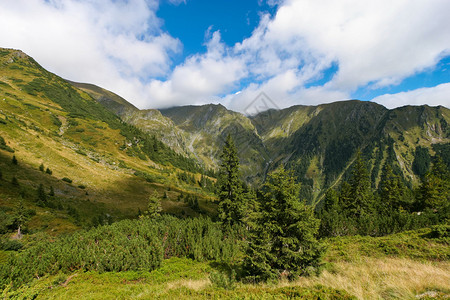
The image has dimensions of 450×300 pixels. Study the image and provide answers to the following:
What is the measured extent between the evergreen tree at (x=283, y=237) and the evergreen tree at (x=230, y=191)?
642 inches

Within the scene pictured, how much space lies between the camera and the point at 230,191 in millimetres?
28609

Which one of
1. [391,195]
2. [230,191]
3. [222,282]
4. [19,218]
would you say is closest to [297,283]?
[222,282]

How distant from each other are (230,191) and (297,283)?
1993 centimetres

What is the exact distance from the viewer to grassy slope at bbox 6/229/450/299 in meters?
6.27

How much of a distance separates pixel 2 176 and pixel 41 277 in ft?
86.6

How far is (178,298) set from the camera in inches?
263

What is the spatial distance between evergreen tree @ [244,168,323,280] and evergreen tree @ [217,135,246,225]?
16.3 metres

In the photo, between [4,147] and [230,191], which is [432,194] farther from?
[4,147]

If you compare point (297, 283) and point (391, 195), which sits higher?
point (297, 283)

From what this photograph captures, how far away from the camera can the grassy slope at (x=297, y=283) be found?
6270mm

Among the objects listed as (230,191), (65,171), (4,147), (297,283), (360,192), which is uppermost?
(4,147)

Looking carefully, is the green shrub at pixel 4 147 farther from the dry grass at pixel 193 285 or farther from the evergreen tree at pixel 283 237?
the evergreen tree at pixel 283 237

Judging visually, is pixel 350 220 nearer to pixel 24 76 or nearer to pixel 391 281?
pixel 391 281

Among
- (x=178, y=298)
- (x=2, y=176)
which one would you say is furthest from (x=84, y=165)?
(x=178, y=298)
